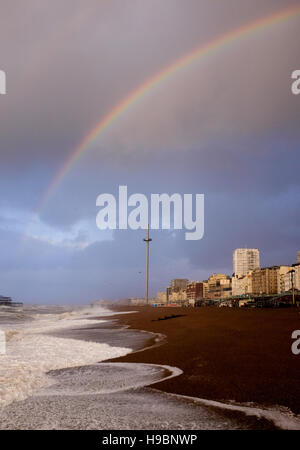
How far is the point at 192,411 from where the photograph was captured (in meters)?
5.52

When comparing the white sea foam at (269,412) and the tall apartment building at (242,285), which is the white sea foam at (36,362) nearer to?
the white sea foam at (269,412)

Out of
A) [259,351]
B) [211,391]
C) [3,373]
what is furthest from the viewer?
[259,351]

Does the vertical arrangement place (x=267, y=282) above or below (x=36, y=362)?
below

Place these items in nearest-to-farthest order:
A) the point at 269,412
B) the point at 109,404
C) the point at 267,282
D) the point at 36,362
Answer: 1. the point at 269,412
2. the point at 109,404
3. the point at 36,362
4. the point at 267,282

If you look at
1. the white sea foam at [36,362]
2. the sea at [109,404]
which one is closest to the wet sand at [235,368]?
the sea at [109,404]

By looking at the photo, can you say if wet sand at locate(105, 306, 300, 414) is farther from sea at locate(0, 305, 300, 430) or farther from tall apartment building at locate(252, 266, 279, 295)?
tall apartment building at locate(252, 266, 279, 295)

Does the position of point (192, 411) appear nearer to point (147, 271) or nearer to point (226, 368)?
point (226, 368)

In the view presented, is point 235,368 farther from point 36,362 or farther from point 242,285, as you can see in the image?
point 242,285

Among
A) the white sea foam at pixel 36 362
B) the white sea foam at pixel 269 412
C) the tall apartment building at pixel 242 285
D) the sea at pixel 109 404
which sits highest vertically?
the white sea foam at pixel 269 412

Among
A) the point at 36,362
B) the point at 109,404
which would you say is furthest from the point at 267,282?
the point at 109,404

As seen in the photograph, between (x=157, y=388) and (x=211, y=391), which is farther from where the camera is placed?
(x=157, y=388)

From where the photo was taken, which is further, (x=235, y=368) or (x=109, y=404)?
(x=235, y=368)
